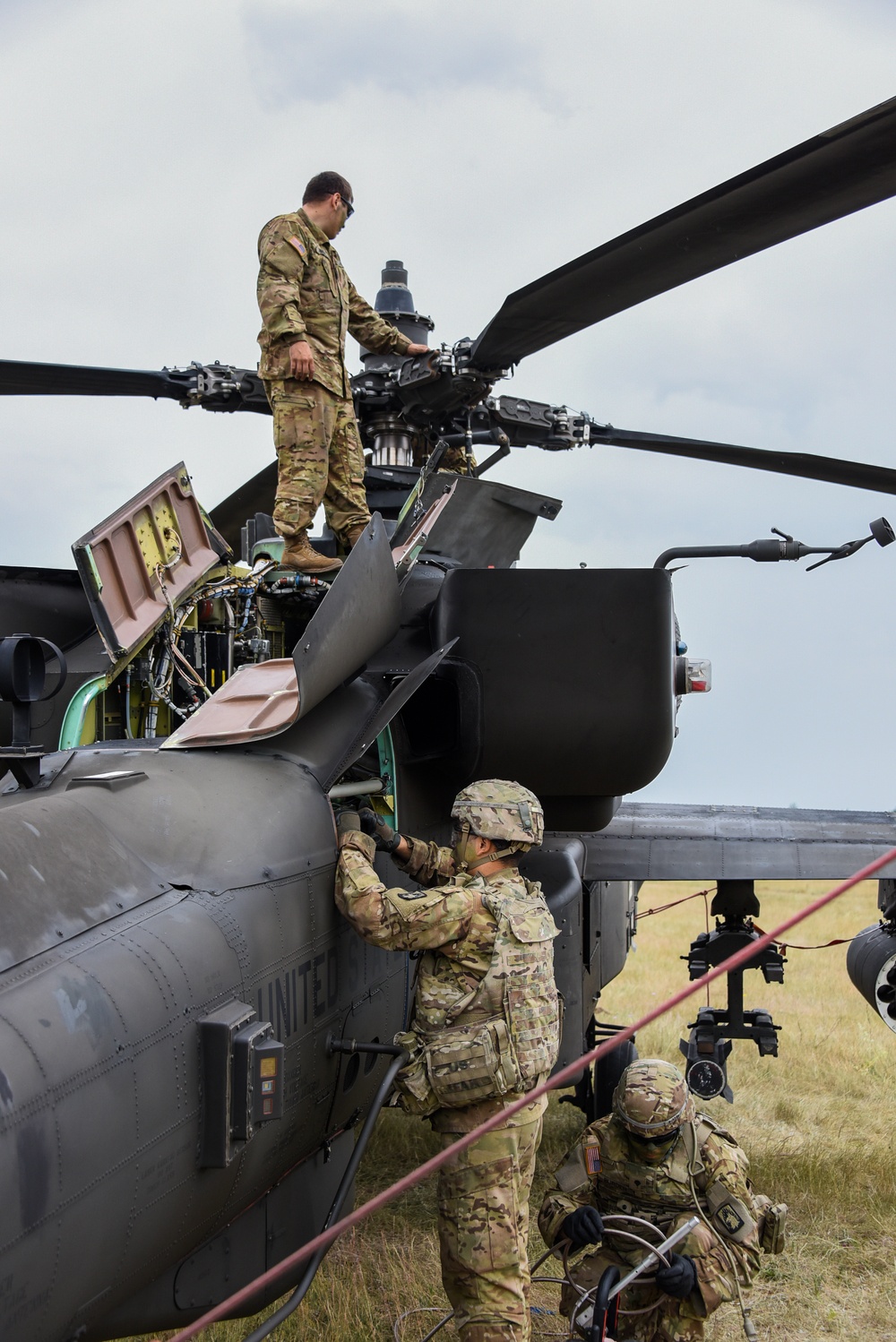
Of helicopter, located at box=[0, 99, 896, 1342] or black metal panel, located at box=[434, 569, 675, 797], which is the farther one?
black metal panel, located at box=[434, 569, 675, 797]

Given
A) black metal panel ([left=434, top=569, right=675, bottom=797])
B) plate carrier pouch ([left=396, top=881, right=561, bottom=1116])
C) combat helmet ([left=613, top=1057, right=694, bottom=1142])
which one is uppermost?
black metal panel ([left=434, top=569, right=675, bottom=797])

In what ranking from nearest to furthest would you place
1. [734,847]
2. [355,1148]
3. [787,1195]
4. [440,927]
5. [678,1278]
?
[355,1148] < [440,927] < [678,1278] < [787,1195] < [734,847]

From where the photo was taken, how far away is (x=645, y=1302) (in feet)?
13.6

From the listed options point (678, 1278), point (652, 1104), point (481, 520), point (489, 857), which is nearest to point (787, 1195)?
point (652, 1104)

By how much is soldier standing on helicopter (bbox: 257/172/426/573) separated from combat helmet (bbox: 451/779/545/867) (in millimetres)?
1395

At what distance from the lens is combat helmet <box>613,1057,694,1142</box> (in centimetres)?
414

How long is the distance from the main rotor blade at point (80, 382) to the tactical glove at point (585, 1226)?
12.9 feet

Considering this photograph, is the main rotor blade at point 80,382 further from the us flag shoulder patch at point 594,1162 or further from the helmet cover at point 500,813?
the us flag shoulder patch at point 594,1162

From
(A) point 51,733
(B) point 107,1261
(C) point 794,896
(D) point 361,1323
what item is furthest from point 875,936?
(C) point 794,896

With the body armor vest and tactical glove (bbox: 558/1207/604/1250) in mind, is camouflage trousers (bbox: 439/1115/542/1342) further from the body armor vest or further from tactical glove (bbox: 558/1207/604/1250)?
the body armor vest

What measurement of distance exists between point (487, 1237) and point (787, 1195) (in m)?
3.08

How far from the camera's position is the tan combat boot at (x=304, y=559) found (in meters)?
5.04

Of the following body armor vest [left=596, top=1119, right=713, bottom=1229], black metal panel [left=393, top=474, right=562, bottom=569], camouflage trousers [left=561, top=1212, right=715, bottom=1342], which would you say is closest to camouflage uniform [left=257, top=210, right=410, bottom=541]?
black metal panel [left=393, top=474, right=562, bottom=569]

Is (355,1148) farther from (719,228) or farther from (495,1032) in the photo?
(719,228)
